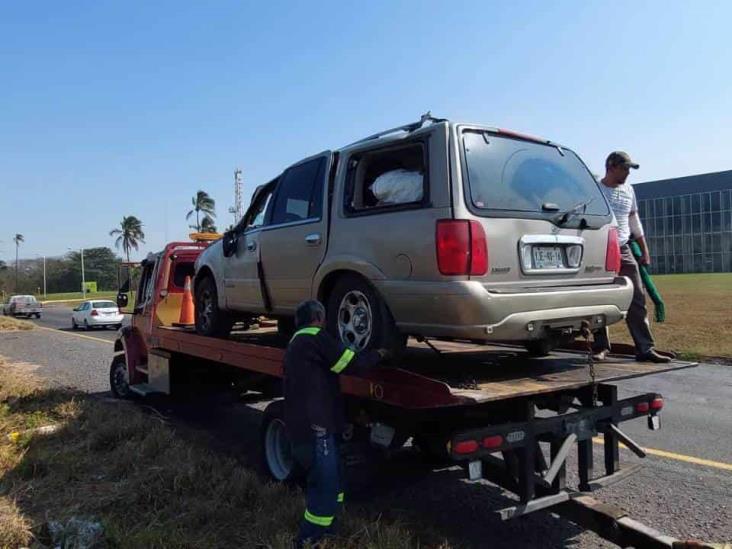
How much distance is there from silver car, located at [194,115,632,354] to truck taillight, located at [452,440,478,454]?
62 centimetres

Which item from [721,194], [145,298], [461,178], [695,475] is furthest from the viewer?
[721,194]

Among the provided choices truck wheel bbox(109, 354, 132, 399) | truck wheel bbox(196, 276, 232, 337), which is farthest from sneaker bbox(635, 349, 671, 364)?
truck wheel bbox(109, 354, 132, 399)

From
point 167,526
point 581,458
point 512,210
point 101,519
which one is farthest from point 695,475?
point 101,519

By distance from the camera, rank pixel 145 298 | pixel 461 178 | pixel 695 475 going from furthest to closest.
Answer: pixel 145 298 → pixel 695 475 → pixel 461 178

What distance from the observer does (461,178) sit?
3.89 meters

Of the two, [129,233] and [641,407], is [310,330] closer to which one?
[641,407]

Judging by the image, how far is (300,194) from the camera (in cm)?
529

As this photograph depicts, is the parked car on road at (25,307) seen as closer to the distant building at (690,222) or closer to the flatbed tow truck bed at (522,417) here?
the flatbed tow truck bed at (522,417)


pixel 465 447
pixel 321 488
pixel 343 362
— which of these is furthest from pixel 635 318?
pixel 321 488

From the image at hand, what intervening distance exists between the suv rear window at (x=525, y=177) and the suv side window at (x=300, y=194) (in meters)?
1.38

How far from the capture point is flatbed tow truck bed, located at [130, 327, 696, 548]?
3.64 meters

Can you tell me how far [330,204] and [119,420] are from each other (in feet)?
12.2

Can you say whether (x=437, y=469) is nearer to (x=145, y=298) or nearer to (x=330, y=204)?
(x=330, y=204)

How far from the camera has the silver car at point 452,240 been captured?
3.79 m
